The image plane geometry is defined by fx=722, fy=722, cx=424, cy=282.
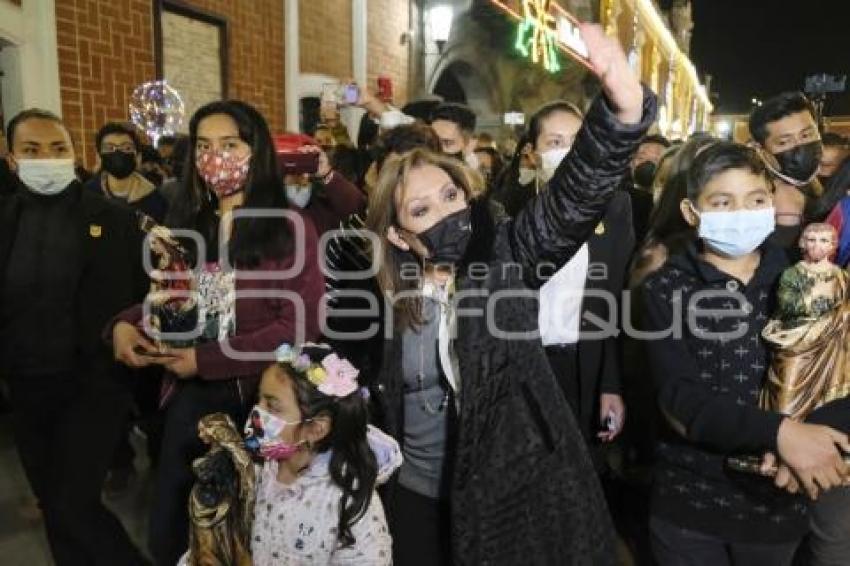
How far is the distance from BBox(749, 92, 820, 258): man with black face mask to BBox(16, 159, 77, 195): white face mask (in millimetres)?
3220

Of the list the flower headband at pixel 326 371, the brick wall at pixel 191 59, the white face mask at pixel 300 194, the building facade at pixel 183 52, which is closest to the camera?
the flower headband at pixel 326 371

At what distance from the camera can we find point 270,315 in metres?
2.73

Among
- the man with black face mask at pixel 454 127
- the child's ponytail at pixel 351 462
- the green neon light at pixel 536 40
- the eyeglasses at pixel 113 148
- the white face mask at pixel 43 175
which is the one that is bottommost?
the child's ponytail at pixel 351 462

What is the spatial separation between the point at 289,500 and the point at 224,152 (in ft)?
4.41

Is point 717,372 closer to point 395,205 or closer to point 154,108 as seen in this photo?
point 395,205

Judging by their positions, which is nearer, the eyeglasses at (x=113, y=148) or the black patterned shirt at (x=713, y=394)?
the black patterned shirt at (x=713, y=394)

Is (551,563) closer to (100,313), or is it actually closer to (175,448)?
(175,448)

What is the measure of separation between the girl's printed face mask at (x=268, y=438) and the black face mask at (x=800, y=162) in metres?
2.50

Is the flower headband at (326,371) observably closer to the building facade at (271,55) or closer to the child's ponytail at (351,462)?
the child's ponytail at (351,462)

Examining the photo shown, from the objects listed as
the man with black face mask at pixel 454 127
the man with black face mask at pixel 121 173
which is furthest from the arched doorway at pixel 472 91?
the man with black face mask at pixel 454 127

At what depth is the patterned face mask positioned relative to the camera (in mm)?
2801

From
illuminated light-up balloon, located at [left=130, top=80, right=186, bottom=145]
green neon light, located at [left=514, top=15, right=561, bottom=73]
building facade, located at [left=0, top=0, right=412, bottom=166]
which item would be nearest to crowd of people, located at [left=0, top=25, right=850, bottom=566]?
building facade, located at [left=0, top=0, right=412, bottom=166]

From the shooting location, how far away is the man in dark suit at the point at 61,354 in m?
3.17

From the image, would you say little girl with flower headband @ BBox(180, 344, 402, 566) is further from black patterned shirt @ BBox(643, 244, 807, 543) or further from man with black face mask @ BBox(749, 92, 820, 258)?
man with black face mask @ BBox(749, 92, 820, 258)
